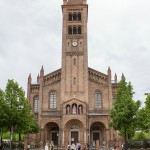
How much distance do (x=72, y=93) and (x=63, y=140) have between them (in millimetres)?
10272

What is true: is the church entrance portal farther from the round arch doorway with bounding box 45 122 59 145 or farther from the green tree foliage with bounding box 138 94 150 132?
the green tree foliage with bounding box 138 94 150 132

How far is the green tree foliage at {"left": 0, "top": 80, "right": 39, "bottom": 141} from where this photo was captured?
135ft

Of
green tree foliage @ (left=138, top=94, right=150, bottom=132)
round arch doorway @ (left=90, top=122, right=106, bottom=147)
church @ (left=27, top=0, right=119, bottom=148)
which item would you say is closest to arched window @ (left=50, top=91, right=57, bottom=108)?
church @ (left=27, top=0, right=119, bottom=148)

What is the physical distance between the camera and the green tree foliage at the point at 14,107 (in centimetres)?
A: 4116

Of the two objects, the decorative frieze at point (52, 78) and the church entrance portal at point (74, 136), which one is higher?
the decorative frieze at point (52, 78)

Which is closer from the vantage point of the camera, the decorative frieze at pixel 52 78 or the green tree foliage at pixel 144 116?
the green tree foliage at pixel 144 116

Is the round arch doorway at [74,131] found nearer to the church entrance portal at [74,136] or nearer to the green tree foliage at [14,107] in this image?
the church entrance portal at [74,136]

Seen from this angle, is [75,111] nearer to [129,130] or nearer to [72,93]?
[72,93]

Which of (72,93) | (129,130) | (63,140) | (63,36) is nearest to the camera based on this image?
(129,130)

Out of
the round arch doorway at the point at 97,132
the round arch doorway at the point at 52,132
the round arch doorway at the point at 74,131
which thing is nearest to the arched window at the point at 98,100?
the round arch doorway at the point at 97,132

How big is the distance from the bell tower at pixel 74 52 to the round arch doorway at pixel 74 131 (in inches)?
207

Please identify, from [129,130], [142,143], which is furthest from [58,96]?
[142,143]

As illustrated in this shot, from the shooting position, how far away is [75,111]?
192ft

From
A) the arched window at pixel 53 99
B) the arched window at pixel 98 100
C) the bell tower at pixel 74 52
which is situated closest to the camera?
the bell tower at pixel 74 52
